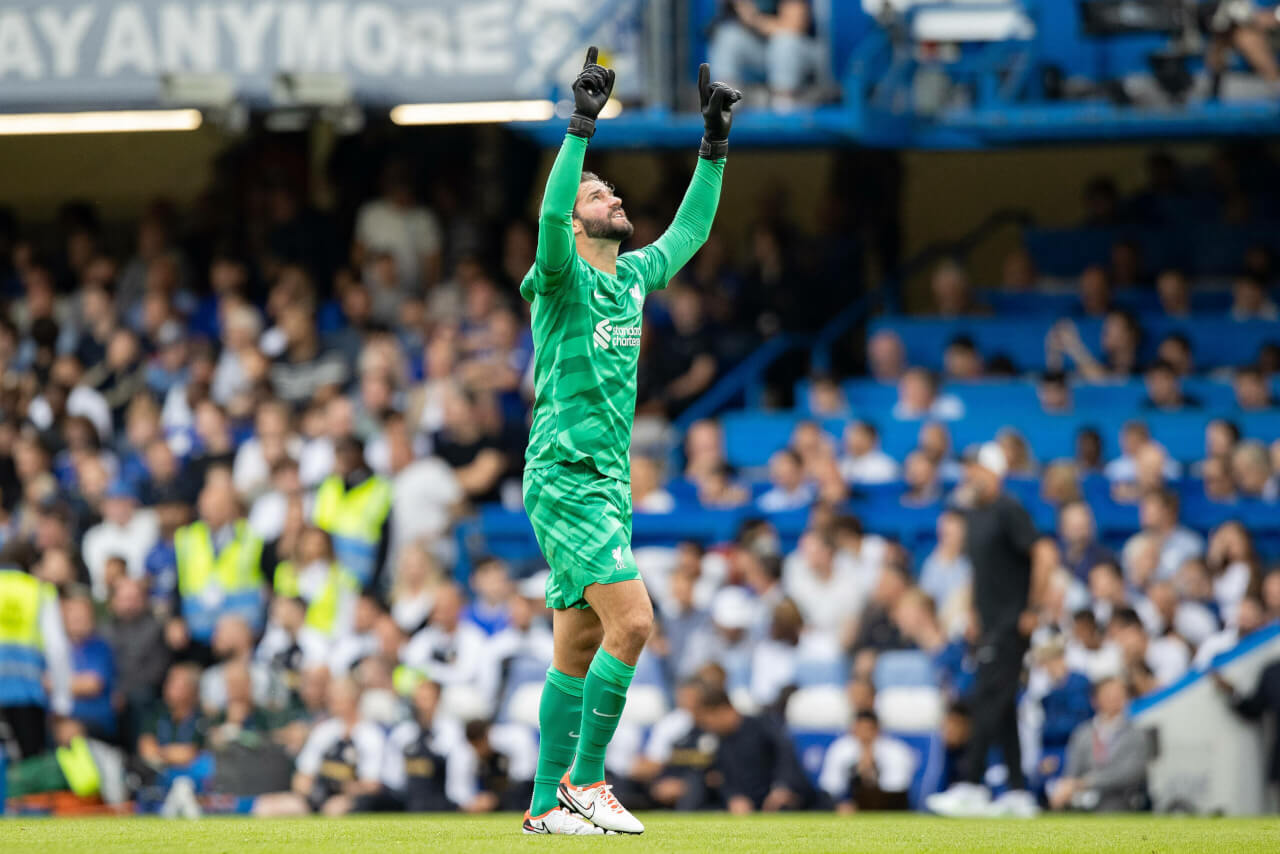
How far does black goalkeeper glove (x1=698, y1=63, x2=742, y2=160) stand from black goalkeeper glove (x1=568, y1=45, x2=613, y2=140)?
69 centimetres

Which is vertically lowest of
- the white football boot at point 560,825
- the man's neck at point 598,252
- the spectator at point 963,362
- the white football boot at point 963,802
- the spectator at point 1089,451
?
the white football boot at point 963,802

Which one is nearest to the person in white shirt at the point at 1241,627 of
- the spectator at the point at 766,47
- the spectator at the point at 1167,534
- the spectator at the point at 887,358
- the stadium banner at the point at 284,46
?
the spectator at the point at 1167,534

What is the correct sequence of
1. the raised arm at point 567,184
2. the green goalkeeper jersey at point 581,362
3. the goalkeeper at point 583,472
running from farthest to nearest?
the green goalkeeper jersey at point 581,362, the goalkeeper at point 583,472, the raised arm at point 567,184

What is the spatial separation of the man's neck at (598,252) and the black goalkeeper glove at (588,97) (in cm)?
44

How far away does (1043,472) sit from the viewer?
1461 cm

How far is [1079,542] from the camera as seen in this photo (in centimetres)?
1346

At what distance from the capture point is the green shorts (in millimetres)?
7277

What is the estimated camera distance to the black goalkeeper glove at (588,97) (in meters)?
7.21

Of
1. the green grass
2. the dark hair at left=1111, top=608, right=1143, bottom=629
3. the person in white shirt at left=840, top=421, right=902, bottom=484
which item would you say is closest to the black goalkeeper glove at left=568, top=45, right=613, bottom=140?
the green grass

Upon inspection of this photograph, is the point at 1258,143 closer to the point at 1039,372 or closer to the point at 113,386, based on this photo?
the point at 1039,372

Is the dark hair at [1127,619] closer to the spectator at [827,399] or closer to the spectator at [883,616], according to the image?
the spectator at [883,616]

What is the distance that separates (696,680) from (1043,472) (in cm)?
314

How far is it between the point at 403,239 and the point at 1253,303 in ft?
21.8

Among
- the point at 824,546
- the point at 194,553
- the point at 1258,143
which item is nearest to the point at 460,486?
the point at 194,553
